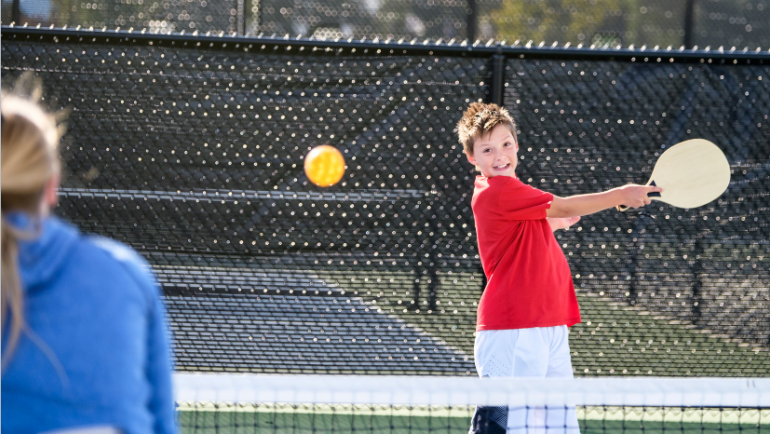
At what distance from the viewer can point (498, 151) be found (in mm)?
2484

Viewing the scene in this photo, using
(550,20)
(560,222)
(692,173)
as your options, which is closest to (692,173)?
(692,173)

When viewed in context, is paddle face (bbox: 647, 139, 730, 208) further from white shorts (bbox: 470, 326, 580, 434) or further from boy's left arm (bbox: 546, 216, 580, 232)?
white shorts (bbox: 470, 326, 580, 434)

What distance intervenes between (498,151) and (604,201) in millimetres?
392

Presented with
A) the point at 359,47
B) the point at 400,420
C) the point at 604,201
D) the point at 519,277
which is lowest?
the point at 400,420

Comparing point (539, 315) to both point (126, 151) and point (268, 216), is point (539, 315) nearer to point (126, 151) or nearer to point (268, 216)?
point (268, 216)

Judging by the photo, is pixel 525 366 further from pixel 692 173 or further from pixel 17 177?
pixel 17 177

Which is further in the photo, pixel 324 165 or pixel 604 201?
pixel 324 165

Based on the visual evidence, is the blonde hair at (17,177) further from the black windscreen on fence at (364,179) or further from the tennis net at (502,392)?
the black windscreen on fence at (364,179)

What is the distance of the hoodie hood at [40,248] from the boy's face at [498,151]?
170 cm

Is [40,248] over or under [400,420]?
over

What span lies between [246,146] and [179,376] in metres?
1.38

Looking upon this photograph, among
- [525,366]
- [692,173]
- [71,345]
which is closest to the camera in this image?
[71,345]

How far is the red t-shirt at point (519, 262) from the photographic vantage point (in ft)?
7.75

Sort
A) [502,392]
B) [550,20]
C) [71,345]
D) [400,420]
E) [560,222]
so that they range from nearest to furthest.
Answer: [71,345] < [502,392] < [560,222] < [400,420] < [550,20]
